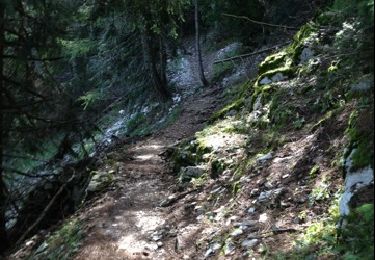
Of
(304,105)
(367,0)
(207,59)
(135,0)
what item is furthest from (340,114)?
(207,59)

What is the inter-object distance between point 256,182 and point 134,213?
2346mm

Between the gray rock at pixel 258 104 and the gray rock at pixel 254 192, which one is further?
the gray rock at pixel 258 104

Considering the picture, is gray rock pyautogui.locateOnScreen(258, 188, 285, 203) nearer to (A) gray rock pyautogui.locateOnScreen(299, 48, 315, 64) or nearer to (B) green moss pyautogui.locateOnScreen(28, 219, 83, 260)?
(B) green moss pyautogui.locateOnScreen(28, 219, 83, 260)

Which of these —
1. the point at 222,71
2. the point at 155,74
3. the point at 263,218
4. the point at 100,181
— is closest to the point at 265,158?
the point at 263,218

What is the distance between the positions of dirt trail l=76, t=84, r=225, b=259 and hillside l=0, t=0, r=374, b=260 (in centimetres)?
2

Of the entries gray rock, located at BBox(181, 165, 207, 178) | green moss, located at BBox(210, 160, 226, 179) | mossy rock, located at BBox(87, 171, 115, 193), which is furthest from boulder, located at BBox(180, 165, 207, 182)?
mossy rock, located at BBox(87, 171, 115, 193)

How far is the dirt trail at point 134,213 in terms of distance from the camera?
6.54 meters

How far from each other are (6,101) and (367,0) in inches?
233

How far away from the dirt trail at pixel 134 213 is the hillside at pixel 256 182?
0.9 inches

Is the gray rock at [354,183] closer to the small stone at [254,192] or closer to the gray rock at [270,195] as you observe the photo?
the gray rock at [270,195]

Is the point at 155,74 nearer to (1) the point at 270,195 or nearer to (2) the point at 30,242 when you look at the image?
(2) the point at 30,242

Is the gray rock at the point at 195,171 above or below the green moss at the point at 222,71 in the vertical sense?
below

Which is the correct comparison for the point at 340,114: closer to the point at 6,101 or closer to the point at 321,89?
the point at 321,89

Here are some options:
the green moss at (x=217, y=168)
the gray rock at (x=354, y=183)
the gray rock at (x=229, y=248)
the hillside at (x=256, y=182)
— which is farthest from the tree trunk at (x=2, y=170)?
the gray rock at (x=354, y=183)
